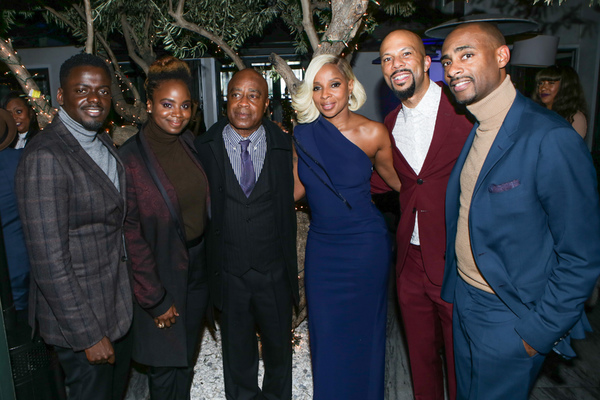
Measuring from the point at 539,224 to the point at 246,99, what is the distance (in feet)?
5.81

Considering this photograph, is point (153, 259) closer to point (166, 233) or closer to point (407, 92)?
point (166, 233)

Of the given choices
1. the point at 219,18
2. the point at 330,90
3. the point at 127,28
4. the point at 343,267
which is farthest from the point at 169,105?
the point at 127,28

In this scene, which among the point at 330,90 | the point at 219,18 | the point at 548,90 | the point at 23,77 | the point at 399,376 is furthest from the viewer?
the point at 219,18

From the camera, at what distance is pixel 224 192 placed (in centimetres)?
259

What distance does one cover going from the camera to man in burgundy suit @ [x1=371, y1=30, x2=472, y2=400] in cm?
240

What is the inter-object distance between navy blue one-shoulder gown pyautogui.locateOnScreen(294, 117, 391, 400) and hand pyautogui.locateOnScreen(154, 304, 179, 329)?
911 millimetres

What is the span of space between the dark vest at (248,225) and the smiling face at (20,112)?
2.80 m

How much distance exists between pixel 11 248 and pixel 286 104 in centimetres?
386

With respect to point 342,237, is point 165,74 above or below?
above

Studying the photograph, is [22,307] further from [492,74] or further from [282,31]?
[282,31]

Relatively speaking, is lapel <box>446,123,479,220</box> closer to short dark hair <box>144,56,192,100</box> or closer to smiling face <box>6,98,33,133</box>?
short dark hair <box>144,56,192,100</box>

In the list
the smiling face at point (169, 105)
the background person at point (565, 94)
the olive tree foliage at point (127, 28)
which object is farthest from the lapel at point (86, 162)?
the background person at point (565, 94)

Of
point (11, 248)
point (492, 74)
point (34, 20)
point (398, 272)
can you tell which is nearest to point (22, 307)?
point (11, 248)

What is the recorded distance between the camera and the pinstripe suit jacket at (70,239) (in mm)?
1763
